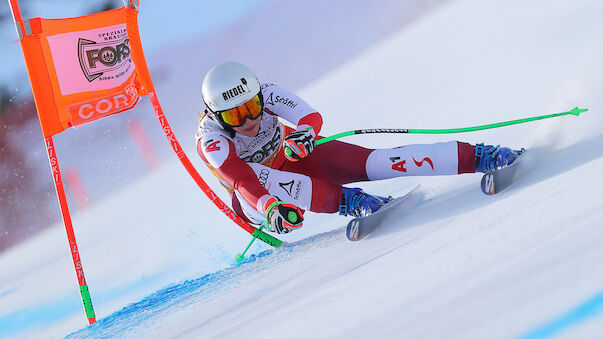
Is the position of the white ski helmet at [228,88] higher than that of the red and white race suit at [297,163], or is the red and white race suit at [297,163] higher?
the white ski helmet at [228,88]

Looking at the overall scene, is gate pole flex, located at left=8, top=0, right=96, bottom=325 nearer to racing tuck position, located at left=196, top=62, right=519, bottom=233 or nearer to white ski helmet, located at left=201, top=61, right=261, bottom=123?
racing tuck position, located at left=196, top=62, right=519, bottom=233

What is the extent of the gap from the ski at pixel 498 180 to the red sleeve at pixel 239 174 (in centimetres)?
113

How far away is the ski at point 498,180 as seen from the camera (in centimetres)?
269

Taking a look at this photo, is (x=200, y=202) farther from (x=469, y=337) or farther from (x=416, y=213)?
(x=469, y=337)

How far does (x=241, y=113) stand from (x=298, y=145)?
429mm

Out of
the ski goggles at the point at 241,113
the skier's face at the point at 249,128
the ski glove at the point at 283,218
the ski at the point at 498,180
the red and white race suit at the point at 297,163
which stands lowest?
the ski at the point at 498,180

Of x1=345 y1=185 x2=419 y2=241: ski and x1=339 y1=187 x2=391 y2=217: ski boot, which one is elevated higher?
x1=339 y1=187 x2=391 y2=217: ski boot

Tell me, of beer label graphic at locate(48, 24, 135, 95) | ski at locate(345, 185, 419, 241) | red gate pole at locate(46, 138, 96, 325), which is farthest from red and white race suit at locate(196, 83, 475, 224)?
beer label graphic at locate(48, 24, 135, 95)

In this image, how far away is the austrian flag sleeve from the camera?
12.6 ft

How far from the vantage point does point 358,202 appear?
3.37 metres

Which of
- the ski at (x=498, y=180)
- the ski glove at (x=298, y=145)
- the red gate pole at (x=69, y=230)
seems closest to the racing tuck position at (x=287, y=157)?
the ski glove at (x=298, y=145)

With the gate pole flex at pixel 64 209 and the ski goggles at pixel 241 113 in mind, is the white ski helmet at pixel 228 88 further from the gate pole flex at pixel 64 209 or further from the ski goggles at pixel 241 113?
the gate pole flex at pixel 64 209

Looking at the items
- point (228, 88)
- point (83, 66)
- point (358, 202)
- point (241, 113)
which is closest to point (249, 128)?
point (241, 113)

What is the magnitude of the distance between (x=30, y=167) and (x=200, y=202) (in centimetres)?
264
